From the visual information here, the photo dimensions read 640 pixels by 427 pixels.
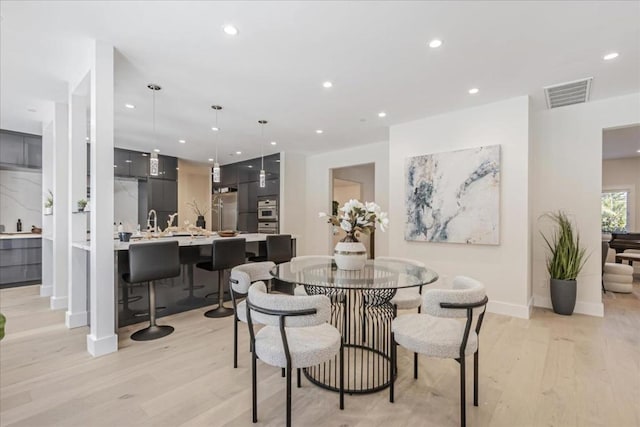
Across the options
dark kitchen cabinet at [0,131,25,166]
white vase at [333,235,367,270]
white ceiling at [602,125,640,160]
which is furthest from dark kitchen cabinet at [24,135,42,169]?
white ceiling at [602,125,640,160]

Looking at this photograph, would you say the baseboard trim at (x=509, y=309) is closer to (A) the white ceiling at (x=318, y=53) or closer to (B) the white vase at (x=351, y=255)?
(B) the white vase at (x=351, y=255)

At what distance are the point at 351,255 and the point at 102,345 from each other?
234 centimetres

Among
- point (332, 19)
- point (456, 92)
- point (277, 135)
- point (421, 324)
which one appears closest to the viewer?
point (421, 324)

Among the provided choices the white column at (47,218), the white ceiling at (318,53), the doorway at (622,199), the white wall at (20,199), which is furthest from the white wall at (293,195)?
the doorway at (622,199)

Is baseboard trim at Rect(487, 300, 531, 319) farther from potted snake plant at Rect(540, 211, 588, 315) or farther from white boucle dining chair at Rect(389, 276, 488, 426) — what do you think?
white boucle dining chair at Rect(389, 276, 488, 426)

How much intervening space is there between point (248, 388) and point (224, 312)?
175 cm

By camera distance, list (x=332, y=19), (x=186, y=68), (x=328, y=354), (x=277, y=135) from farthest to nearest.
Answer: (x=277, y=135)
(x=186, y=68)
(x=332, y=19)
(x=328, y=354)

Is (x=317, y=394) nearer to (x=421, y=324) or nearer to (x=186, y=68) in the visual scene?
(x=421, y=324)

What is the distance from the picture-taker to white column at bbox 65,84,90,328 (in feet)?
10.9

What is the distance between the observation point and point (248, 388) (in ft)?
6.96

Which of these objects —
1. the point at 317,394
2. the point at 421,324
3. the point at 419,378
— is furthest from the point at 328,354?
the point at 419,378

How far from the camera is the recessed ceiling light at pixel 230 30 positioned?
2.33 metres

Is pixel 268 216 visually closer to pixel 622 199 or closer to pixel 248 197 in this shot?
pixel 248 197

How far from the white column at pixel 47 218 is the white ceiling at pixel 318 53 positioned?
1.42 feet
